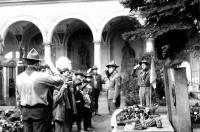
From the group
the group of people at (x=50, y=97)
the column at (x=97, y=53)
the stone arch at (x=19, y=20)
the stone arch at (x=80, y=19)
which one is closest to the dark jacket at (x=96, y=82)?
the group of people at (x=50, y=97)

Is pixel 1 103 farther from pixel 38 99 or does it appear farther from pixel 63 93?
→ pixel 38 99

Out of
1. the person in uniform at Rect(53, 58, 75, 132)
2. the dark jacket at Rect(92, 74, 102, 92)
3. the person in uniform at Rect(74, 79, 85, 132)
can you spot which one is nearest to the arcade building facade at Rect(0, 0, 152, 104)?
the dark jacket at Rect(92, 74, 102, 92)

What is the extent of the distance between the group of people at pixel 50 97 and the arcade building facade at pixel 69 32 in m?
10.4

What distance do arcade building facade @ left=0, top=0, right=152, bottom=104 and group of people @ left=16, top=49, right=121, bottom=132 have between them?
34.2ft

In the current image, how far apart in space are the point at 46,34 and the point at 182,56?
53.0ft

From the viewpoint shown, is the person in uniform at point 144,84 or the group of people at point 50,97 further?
the person in uniform at point 144,84

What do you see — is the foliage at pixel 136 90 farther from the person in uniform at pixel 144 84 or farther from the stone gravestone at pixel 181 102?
the stone gravestone at pixel 181 102

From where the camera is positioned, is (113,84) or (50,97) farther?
(113,84)

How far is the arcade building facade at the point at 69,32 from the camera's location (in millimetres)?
21281

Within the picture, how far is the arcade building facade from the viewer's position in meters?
21.3

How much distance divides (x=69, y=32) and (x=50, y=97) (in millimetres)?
20312

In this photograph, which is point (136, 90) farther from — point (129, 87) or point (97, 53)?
point (97, 53)

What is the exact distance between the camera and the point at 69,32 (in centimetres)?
2586

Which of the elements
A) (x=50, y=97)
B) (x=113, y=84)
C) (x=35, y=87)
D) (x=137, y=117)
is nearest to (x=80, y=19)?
(x=113, y=84)
